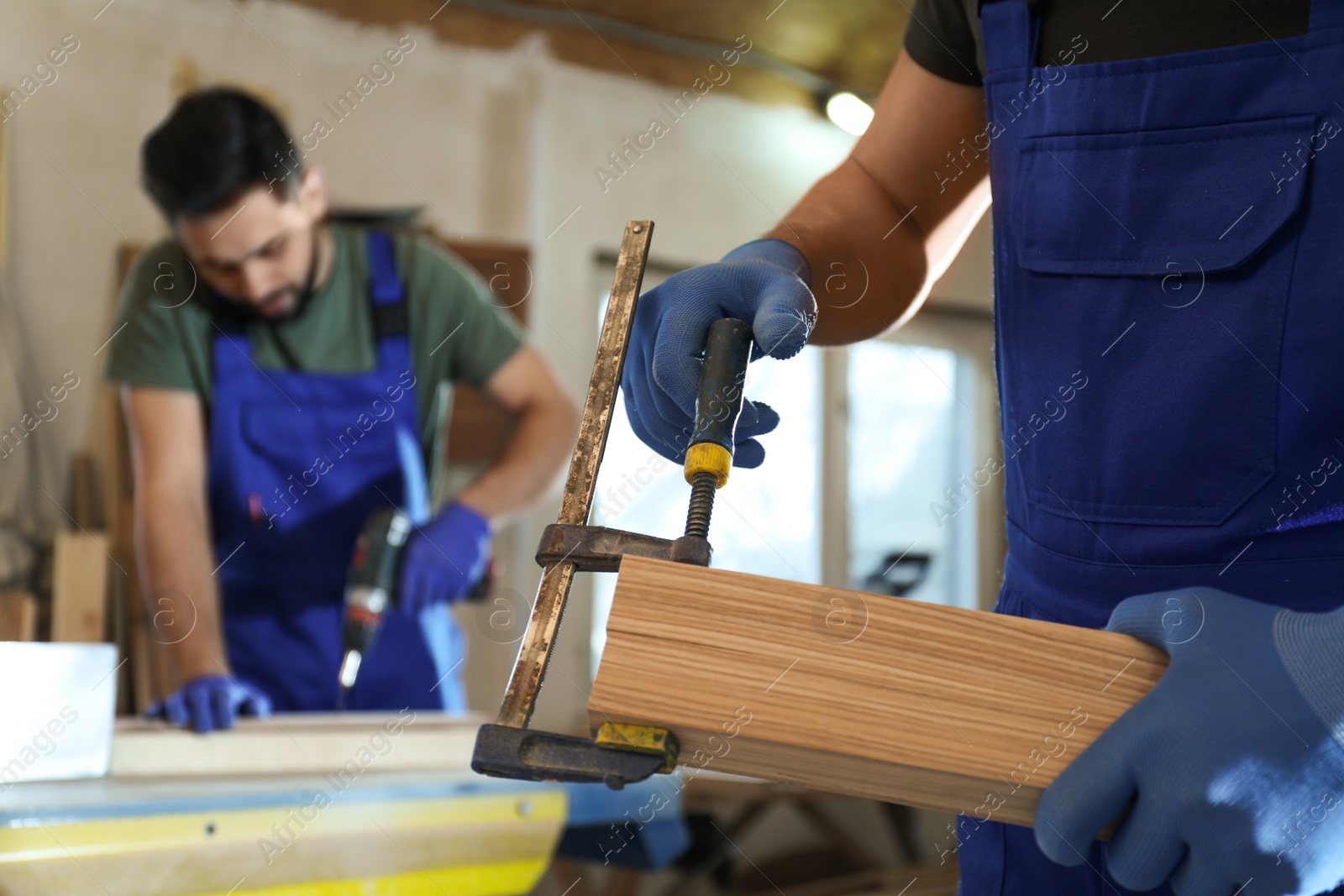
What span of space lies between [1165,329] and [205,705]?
1.27 metres

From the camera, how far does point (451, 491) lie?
3.54 m

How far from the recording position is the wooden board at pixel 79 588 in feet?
9.48

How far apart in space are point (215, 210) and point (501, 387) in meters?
0.70

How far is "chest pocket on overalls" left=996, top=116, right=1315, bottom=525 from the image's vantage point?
2.35 ft

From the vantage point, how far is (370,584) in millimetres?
2035

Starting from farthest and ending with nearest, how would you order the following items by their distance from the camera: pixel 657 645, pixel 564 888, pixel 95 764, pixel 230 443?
1. pixel 564 888
2. pixel 230 443
3. pixel 95 764
4. pixel 657 645

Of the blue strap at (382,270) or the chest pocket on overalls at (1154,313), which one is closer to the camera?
the chest pocket on overalls at (1154,313)

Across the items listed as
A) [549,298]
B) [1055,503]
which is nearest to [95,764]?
[1055,503]

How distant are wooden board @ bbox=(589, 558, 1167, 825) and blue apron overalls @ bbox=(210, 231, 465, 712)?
5.46 ft

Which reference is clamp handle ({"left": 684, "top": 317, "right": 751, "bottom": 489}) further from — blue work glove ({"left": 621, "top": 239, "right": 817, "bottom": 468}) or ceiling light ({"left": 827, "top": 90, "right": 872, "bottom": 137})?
ceiling light ({"left": 827, "top": 90, "right": 872, "bottom": 137})

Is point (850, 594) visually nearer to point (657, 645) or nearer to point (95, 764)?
point (657, 645)

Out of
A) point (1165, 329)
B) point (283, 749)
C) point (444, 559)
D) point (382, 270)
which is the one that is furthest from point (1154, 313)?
point (382, 270)

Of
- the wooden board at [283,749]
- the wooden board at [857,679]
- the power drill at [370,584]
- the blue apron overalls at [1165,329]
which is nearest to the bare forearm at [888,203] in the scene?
the blue apron overalls at [1165,329]

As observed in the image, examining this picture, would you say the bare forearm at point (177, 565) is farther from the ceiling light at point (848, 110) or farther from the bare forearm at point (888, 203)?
the ceiling light at point (848, 110)
